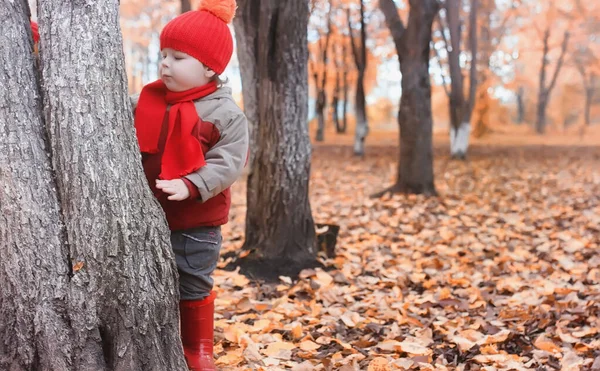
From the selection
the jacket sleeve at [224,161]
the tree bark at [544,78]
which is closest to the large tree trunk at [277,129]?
the jacket sleeve at [224,161]

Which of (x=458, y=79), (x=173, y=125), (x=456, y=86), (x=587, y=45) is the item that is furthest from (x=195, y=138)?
(x=587, y=45)

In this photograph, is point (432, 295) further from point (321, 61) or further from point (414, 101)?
point (321, 61)

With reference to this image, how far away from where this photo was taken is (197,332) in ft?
8.19

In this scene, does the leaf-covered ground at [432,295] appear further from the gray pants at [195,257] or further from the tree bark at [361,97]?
the tree bark at [361,97]

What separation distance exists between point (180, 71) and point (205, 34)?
0.62ft

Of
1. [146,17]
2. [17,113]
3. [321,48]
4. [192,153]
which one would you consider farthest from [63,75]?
[146,17]

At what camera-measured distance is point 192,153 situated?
223 cm

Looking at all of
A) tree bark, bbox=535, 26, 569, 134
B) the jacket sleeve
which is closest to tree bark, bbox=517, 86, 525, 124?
tree bark, bbox=535, 26, 569, 134

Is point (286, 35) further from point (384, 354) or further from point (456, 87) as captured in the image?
point (456, 87)

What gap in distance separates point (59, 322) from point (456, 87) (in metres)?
13.9

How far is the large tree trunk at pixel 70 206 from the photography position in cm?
193

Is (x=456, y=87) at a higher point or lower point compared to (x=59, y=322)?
higher

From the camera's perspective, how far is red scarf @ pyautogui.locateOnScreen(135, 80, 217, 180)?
2.23m

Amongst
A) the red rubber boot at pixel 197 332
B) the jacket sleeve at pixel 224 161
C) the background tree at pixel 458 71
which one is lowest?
the red rubber boot at pixel 197 332
